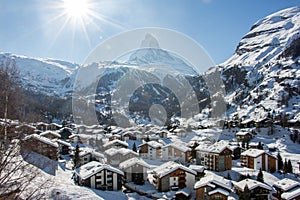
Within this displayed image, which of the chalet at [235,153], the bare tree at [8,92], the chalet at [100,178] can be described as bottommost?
the chalet at [235,153]

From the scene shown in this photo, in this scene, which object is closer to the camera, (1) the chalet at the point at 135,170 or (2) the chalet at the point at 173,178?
(2) the chalet at the point at 173,178

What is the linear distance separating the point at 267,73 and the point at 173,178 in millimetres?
83264

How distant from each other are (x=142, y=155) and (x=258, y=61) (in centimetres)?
9547

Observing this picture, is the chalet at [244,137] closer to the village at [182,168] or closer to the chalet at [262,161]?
the village at [182,168]

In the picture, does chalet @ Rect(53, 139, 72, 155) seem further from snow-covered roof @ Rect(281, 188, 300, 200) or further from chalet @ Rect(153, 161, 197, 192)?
snow-covered roof @ Rect(281, 188, 300, 200)

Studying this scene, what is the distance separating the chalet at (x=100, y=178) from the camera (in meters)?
21.6

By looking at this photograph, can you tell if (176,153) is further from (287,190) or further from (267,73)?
(267,73)

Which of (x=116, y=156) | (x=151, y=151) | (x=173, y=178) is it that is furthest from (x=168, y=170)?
(x=151, y=151)

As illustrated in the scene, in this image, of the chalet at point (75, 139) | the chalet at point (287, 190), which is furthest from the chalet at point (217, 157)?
the chalet at point (75, 139)

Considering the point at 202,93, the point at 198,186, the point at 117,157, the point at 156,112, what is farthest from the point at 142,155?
the point at 202,93

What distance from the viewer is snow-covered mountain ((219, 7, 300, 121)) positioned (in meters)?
74.0

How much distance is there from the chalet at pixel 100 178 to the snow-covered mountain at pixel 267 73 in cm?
5425

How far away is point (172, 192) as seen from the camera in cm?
2309

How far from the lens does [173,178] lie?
Answer: 2377 centimetres
